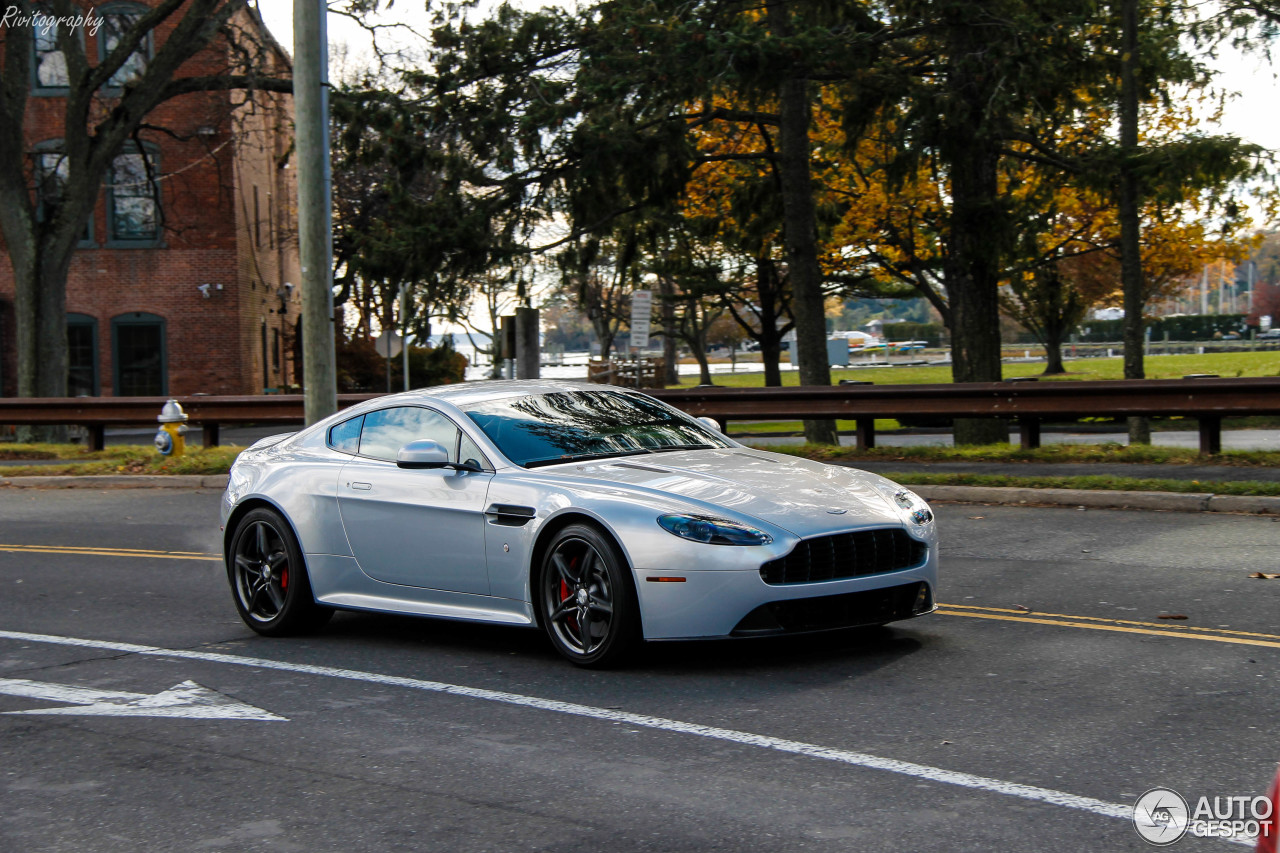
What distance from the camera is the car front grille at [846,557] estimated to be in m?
6.06

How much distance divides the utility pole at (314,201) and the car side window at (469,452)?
6262 mm

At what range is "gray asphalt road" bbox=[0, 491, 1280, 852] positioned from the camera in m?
4.30

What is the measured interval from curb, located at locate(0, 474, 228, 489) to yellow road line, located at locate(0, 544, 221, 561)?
4855 millimetres

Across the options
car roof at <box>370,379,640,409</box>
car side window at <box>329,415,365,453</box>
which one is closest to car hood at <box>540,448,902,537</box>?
car roof at <box>370,379,640,409</box>

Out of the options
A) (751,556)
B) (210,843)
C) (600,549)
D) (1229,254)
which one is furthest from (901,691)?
(1229,254)

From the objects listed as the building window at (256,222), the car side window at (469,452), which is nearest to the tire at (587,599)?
the car side window at (469,452)

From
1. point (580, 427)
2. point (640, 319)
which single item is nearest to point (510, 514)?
point (580, 427)

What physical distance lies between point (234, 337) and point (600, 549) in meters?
33.6

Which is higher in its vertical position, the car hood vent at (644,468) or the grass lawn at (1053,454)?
the car hood vent at (644,468)

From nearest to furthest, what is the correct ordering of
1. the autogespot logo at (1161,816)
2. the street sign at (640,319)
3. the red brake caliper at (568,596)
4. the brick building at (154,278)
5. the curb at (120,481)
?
the autogespot logo at (1161,816) < the red brake caliper at (568,596) < the curb at (120,481) < the street sign at (640,319) < the brick building at (154,278)

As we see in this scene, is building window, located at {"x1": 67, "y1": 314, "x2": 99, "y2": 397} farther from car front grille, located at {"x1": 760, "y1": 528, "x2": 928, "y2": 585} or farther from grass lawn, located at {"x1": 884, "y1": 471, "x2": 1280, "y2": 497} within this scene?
car front grille, located at {"x1": 760, "y1": 528, "x2": 928, "y2": 585}

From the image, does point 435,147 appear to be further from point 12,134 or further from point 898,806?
point 898,806

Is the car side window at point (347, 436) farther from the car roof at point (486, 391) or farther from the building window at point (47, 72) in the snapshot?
the building window at point (47, 72)

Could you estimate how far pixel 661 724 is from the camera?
5449mm
